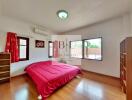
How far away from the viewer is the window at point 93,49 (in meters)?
4.26

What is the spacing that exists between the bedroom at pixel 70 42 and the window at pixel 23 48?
0.05m

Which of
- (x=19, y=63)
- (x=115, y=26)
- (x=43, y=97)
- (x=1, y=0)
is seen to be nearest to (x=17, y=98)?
(x=43, y=97)

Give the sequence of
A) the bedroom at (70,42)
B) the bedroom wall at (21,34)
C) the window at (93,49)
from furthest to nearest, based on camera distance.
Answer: the window at (93,49) → the bedroom wall at (21,34) → the bedroom at (70,42)

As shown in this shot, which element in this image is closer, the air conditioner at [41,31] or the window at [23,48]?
the window at [23,48]

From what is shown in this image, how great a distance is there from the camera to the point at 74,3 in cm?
263

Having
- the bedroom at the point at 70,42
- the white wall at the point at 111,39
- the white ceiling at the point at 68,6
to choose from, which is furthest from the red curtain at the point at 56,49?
the white ceiling at the point at 68,6

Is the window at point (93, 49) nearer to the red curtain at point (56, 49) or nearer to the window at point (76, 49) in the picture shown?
the window at point (76, 49)

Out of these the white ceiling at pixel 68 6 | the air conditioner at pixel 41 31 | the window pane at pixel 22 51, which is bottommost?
the window pane at pixel 22 51

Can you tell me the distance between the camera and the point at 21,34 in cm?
401

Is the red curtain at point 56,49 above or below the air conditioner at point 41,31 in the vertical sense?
below

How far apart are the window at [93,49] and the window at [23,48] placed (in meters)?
3.02

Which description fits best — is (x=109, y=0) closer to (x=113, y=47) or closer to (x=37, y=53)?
(x=113, y=47)

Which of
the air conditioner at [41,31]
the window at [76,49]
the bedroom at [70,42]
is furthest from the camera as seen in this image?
the window at [76,49]

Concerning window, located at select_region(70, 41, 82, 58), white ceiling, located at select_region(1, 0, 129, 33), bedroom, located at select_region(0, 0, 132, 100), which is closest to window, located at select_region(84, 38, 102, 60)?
bedroom, located at select_region(0, 0, 132, 100)
